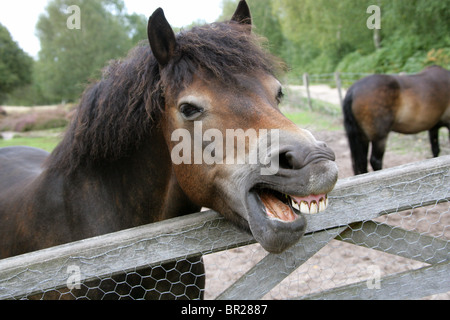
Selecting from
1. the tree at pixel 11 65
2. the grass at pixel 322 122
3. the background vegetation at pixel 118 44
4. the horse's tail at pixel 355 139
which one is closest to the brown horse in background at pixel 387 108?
the horse's tail at pixel 355 139

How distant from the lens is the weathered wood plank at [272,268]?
6.16 ft

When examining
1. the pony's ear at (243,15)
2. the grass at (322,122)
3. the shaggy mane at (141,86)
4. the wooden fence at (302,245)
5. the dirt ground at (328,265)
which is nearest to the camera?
the wooden fence at (302,245)

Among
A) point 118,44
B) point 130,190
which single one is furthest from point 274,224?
point 118,44

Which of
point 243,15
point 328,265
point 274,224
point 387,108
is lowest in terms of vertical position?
point 328,265

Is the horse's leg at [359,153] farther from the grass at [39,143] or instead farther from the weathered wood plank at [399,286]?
the grass at [39,143]

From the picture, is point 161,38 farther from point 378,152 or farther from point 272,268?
point 378,152

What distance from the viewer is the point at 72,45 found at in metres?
31.2

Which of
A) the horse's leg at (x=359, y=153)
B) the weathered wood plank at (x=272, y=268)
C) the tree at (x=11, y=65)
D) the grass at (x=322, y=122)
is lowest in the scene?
the grass at (x=322, y=122)

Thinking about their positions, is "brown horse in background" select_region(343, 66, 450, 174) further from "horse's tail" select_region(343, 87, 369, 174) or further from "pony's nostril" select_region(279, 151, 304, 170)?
"pony's nostril" select_region(279, 151, 304, 170)

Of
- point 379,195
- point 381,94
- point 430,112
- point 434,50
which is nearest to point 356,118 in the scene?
point 381,94

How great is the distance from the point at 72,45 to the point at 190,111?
3481 centimetres

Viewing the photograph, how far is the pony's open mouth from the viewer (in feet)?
4.43

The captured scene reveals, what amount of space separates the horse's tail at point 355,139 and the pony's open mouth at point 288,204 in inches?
230
